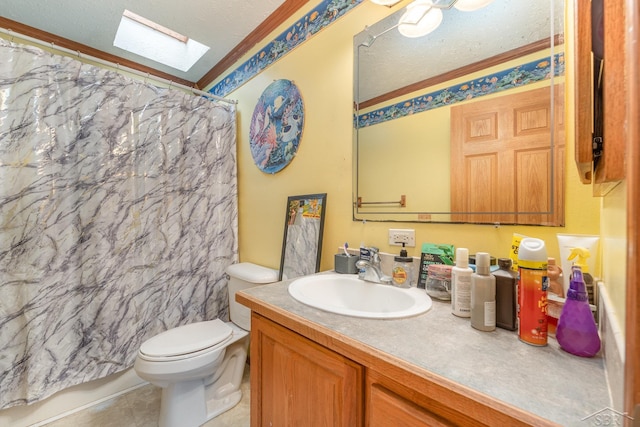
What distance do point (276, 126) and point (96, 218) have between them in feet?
3.81

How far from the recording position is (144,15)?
1622mm

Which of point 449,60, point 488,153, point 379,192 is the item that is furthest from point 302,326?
point 449,60

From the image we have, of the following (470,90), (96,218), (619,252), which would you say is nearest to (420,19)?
(470,90)

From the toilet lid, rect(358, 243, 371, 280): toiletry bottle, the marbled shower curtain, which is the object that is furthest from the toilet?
rect(358, 243, 371, 280): toiletry bottle

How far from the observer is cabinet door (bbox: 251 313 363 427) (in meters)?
0.62

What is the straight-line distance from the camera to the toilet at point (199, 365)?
1.22 metres

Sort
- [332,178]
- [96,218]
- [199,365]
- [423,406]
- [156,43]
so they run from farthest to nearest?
[156,43] < [96,218] < [332,178] < [199,365] < [423,406]

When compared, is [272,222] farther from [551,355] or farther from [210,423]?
[551,355]

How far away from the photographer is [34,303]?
1341 millimetres

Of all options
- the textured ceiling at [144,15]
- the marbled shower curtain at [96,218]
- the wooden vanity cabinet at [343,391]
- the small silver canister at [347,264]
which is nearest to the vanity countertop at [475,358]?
the wooden vanity cabinet at [343,391]

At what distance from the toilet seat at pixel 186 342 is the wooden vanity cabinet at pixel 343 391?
1.67 ft

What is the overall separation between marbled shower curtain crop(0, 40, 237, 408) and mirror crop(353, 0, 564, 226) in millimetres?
1207

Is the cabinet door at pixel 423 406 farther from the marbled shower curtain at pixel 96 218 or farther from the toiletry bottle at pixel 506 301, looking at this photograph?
the marbled shower curtain at pixel 96 218

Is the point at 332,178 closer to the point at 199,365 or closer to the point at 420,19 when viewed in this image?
the point at 420,19
